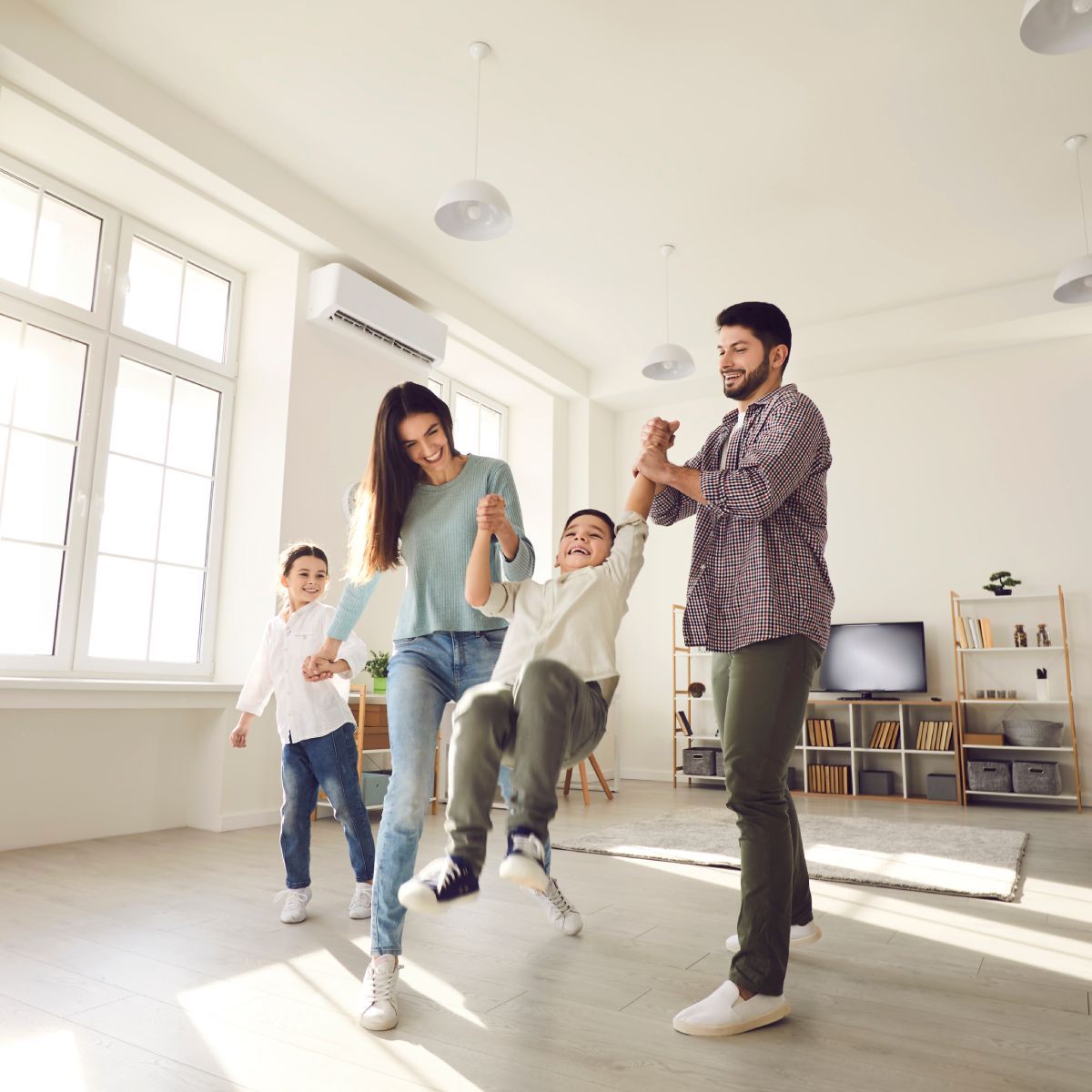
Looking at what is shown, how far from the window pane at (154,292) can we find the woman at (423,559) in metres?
3.16

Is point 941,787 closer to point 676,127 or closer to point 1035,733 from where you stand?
point 1035,733

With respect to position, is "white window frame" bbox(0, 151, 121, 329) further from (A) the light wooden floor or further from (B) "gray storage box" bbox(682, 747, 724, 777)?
(B) "gray storage box" bbox(682, 747, 724, 777)

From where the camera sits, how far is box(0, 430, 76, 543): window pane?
3.94m

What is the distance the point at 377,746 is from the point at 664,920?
2.56 meters

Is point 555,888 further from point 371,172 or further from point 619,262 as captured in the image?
point 619,262

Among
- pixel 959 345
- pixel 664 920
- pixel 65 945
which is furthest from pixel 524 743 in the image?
pixel 959 345

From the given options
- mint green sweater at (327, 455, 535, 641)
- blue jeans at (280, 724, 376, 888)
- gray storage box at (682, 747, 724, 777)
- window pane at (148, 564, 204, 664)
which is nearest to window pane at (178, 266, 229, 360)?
window pane at (148, 564, 204, 664)

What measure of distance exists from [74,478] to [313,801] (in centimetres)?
243

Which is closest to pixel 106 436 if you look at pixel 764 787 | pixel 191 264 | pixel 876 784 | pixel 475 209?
pixel 191 264

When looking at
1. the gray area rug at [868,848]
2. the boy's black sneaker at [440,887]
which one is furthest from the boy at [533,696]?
the gray area rug at [868,848]

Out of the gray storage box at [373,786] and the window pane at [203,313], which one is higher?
the window pane at [203,313]

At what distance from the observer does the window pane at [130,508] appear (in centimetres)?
436

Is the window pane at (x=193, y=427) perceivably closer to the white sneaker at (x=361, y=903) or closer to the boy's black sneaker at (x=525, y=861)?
the white sneaker at (x=361, y=903)

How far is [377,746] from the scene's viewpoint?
4770 mm
